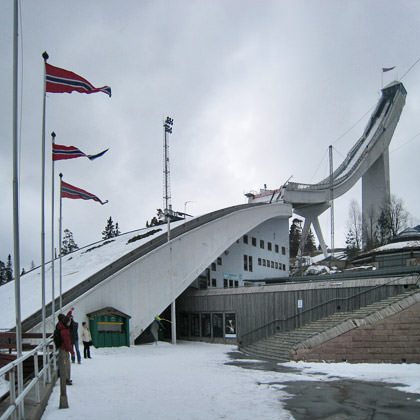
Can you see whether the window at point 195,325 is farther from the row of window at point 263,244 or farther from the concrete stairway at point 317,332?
the row of window at point 263,244

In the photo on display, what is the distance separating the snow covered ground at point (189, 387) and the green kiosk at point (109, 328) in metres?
4.03

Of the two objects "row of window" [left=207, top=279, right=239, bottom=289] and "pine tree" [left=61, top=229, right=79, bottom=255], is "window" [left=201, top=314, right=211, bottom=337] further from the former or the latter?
"pine tree" [left=61, top=229, right=79, bottom=255]

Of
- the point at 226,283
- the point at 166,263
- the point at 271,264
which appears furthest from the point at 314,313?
the point at 271,264

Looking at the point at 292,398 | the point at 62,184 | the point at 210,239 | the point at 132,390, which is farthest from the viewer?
the point at 210,239

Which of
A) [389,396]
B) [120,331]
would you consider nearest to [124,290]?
[120,331]

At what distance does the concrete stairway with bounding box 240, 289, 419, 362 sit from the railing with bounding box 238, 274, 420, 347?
58 cm

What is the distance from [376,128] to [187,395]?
58395mm

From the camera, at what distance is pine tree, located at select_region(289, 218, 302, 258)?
97.2 m

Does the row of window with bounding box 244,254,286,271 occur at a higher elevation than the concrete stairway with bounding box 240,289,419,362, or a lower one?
higher

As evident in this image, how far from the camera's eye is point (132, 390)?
9.78 meters

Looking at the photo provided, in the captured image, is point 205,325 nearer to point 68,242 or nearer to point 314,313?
point 314,313

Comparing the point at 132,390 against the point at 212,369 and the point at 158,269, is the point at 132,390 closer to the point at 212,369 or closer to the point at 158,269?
the point at 212,369

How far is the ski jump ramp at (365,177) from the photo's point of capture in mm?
48625

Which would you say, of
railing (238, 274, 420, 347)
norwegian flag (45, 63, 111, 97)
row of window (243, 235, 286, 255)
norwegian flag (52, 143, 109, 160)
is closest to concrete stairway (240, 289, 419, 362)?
railing (238, 274, 420, 347)
